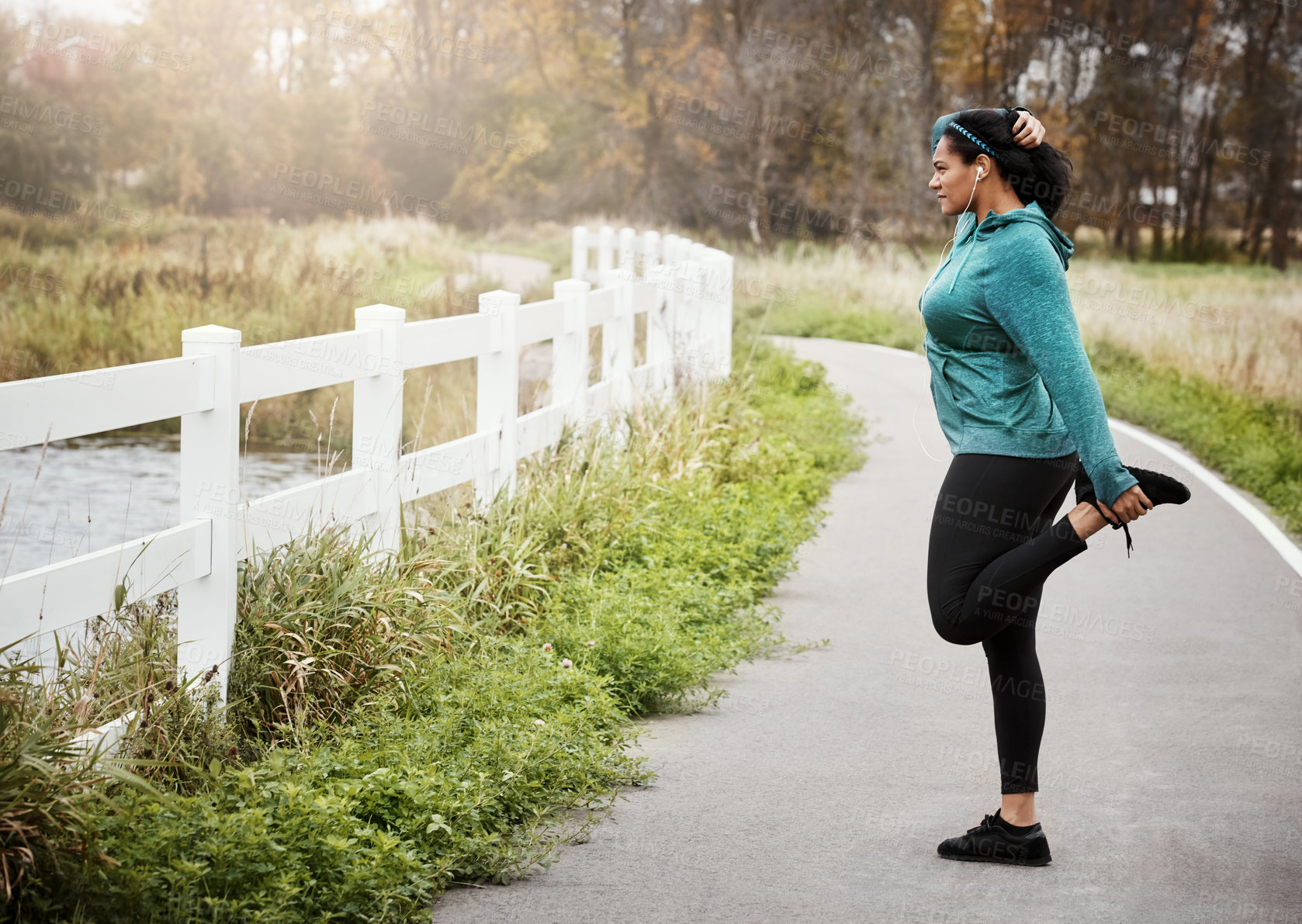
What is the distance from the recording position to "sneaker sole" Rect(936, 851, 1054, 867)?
4.34 metres

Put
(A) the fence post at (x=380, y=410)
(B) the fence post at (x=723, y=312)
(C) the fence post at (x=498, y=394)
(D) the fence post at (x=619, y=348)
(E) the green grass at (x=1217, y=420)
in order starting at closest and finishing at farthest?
(A) the fence post at (x=380, y=410) → (C) the fence post at (x=498, y=394) → (D) the fence post at (x=619, y=348) → (E) the green grass at (x=1217, y=420) → (B) the fence post at (x=723, y=312)

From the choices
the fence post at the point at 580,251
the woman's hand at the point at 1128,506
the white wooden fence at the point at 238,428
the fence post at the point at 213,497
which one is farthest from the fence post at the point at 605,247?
the woman's hand at the point at 1128,506

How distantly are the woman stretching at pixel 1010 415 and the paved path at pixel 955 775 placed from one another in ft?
1.29

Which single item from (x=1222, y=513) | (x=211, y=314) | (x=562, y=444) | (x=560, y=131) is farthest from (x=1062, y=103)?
(x=562, y=444)

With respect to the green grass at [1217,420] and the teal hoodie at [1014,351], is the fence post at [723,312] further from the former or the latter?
the teal hoodie at [1014,351]

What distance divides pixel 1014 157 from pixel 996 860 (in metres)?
2.14

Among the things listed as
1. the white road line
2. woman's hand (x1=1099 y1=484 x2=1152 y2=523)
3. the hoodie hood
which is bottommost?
the white road line

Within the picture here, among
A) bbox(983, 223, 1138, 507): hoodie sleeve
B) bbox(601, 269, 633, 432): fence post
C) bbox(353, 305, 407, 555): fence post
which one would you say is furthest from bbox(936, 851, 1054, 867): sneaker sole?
bbox(601, 269, 633, 432): fence post

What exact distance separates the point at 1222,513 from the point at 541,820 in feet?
24.6

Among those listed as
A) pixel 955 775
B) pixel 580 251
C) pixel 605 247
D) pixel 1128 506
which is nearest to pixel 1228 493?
pixel 955 775

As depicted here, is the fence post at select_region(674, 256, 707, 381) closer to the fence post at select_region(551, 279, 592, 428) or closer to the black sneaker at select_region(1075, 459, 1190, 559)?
the fence post at select_region(551, 279, 592, 428)

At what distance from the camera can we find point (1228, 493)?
11.2 meters

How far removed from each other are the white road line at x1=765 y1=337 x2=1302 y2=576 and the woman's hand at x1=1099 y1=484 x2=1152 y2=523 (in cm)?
534

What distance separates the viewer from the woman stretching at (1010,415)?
13.1ft
